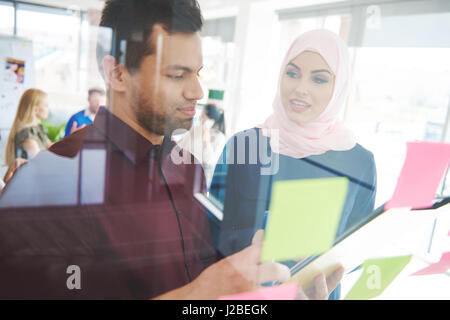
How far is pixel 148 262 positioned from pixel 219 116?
1.24ft

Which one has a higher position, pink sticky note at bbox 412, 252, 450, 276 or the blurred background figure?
the blurred background figure

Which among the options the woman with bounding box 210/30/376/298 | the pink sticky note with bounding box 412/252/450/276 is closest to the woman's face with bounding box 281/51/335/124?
the woman with bounding box 210/30/376/298

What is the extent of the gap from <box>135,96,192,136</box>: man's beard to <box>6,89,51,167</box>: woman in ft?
0.57

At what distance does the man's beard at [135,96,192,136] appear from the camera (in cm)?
71

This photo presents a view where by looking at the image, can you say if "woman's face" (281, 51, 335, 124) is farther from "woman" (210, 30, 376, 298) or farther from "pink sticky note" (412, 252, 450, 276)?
"pink sticky note" (412, 252, 450, 276)

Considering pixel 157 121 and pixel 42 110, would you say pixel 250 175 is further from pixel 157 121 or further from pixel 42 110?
pixel 42 110

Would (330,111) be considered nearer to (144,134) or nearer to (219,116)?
(219,116)

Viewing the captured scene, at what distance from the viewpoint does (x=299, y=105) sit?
87cm

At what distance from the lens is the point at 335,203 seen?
0.97 m

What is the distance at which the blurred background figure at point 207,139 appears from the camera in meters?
0.77

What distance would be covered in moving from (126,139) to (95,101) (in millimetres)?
98

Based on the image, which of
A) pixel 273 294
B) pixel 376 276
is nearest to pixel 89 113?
pixel 273 294

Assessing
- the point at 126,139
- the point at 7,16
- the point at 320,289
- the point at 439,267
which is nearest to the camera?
the point at 7,16

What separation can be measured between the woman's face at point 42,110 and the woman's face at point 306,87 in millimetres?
519
